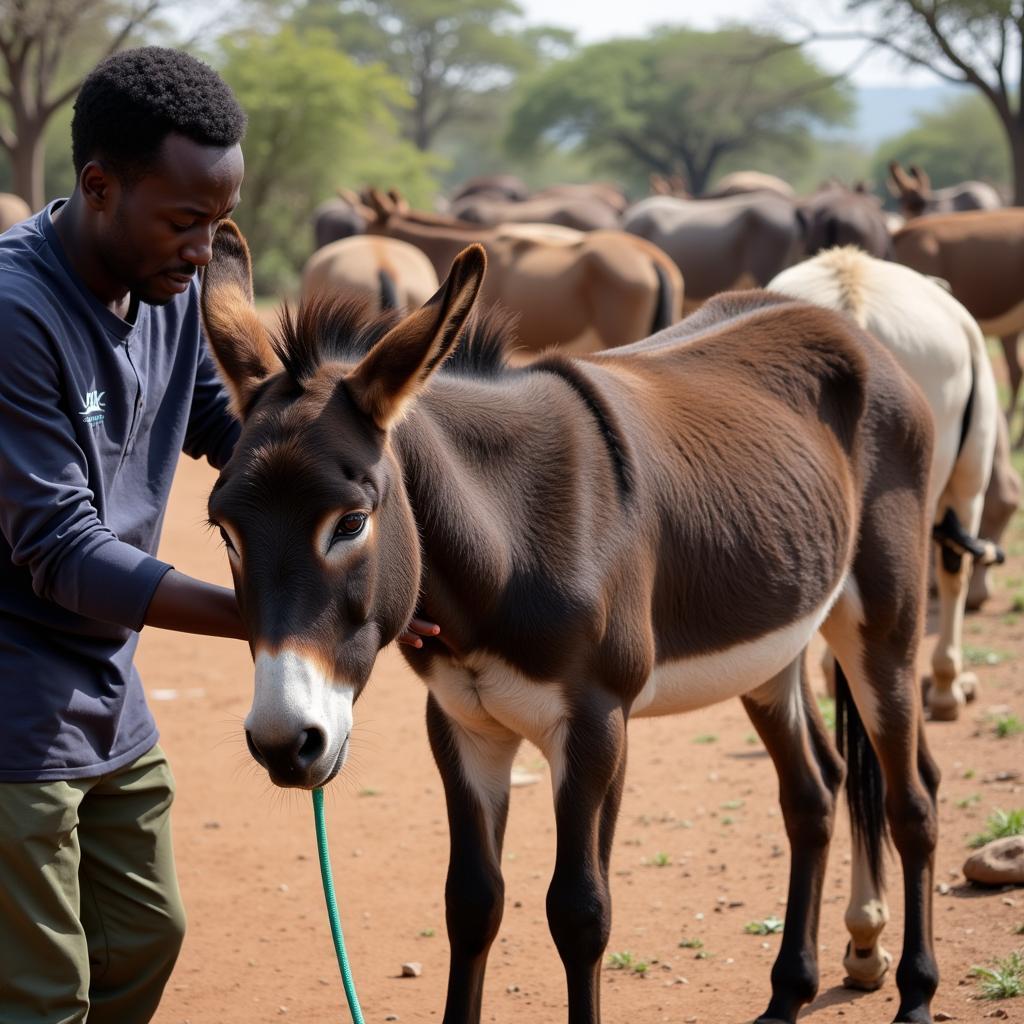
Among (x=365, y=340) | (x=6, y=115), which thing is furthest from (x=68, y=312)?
(x=6, y=115)

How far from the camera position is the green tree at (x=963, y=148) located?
55375mm

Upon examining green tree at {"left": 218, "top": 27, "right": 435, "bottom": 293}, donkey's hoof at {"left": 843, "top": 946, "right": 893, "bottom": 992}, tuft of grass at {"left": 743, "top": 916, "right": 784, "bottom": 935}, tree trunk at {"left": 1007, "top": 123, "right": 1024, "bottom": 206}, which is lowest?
green tree at {"left": 218, "top": 27, "right": 435, "bottom": 293}

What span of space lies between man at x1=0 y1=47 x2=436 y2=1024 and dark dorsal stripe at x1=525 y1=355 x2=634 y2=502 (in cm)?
68

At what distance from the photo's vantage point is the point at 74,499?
2555 millimetres

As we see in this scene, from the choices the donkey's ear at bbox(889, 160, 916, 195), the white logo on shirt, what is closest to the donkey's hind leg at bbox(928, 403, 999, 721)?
the white logo on shirt

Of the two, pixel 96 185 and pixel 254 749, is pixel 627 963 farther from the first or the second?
pixel 96 185

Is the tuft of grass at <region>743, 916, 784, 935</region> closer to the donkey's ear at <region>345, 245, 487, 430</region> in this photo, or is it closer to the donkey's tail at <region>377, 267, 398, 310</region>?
the donkey's ear at <region>345, 245, 487, 430</region>

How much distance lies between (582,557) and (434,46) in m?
60.7

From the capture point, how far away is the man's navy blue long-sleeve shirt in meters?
2.53

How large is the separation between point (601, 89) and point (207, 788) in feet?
159

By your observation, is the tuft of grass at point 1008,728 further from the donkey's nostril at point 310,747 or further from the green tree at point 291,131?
the green tree at point 291,131

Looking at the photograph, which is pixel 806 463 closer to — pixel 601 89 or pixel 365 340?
pixel 365 340

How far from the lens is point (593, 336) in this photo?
41.8ft

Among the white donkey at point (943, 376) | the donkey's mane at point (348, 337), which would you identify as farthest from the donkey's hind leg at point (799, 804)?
the donkey's mane at point (348, 337)
